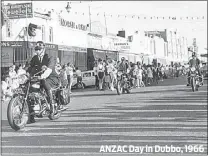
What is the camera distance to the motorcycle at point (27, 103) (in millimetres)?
6855

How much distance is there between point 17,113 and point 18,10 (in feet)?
69.7

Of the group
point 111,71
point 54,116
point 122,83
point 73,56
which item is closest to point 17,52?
point 73,56

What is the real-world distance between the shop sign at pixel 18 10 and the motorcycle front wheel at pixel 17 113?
67.3 feet

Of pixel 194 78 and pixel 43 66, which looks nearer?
pixel 43 66

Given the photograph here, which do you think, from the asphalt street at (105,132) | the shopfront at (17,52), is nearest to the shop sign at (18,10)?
the shopfront at (17,52)

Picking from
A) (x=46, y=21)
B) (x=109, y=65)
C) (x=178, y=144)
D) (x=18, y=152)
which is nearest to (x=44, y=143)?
(x=18, y=152)

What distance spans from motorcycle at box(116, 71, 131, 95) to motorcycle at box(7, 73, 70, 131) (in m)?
7.26

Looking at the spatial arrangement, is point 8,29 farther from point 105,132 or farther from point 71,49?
point 105,132

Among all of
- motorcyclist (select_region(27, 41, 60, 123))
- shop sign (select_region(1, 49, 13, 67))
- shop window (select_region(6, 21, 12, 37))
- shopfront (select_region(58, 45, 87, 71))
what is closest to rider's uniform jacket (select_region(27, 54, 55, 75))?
motorcyclist (select_region(27, 41, 60, 123))

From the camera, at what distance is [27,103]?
724 cm

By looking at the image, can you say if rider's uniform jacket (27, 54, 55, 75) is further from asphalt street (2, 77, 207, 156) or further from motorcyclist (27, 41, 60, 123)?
asphalt street (2, 77, 207, 156)

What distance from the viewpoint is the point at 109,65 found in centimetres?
1628

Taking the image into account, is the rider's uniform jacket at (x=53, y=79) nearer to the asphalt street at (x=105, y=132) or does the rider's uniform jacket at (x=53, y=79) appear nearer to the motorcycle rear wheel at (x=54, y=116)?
the motorcycle rear wheel at (x=54, y=116)

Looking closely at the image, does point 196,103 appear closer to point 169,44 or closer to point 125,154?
point 125,154
